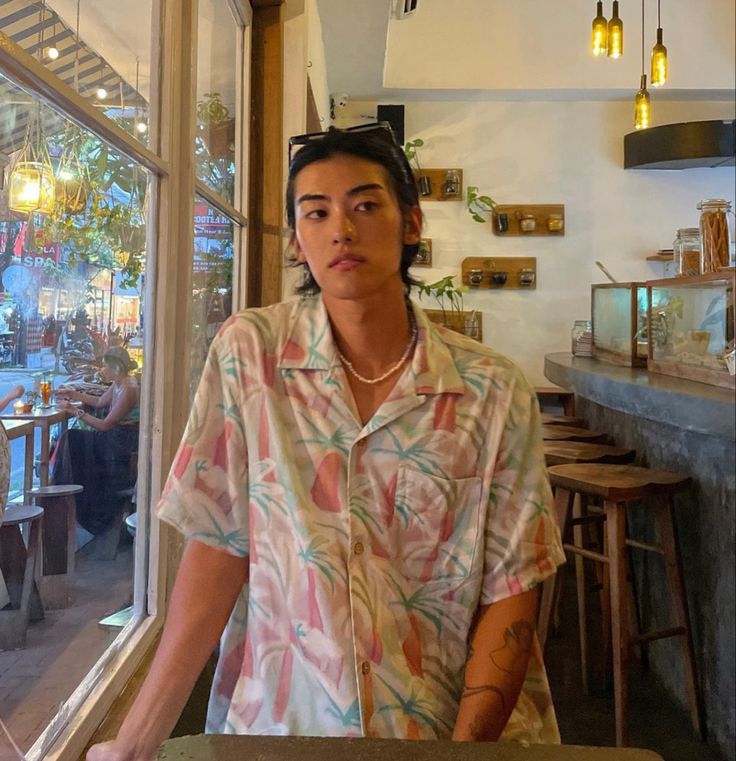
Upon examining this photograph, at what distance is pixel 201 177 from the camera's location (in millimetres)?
1893

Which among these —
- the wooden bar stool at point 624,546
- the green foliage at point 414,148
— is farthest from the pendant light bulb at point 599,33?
the wooden bar stool at point 624,546

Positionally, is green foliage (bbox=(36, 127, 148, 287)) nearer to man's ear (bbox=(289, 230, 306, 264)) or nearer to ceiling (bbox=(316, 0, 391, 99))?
man's ear (bbox=(289, 230, 306, 264))

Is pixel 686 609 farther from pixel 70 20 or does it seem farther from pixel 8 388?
pixel 70 20

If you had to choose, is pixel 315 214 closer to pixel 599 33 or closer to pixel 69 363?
pixel 69 363

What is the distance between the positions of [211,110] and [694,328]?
1515 millimetres

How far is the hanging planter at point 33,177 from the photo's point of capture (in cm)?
91

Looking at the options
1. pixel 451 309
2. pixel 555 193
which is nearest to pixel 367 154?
pixel 451 309

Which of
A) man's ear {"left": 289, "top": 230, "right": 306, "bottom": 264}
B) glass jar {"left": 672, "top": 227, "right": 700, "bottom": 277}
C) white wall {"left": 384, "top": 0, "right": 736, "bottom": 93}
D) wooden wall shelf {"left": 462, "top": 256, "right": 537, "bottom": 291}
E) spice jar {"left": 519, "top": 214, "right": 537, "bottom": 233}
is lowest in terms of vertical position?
man's ear {"left": 289, "top": 230, "right": 306, "bottom": 264}

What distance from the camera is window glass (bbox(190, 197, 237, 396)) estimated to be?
6.38 ft

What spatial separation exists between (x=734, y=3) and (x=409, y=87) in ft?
7.49

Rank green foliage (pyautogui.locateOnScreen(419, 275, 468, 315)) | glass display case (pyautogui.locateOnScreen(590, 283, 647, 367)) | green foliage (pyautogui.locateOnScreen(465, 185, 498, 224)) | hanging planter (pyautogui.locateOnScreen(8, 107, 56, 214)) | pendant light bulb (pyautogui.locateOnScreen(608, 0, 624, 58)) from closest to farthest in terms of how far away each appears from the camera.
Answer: hanging planter (pyautogui.locateOnScreen(8, 107, 56, 214))
glass display case (pyautogui.locateOnScreen(590, 283, 647, 367))
pendant light bulb (pyautogui.locateOnScreen(608, 0, 624, 58))
green foliage (pyautogui.locateOnScreen(419, 275, 468, 315))
green foliage (pyautogui.locateOnScreen(465, 185, 498, 224))

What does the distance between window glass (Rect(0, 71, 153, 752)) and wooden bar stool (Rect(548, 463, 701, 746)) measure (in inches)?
50.5

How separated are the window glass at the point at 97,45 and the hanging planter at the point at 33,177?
0.08 m

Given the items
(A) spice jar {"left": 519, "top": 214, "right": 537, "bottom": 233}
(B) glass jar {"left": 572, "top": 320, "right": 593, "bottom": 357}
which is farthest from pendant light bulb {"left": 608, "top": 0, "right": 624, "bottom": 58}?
(A) spice jar {"left": 519, "top": 214, "right": 537, "bottom": 233}
